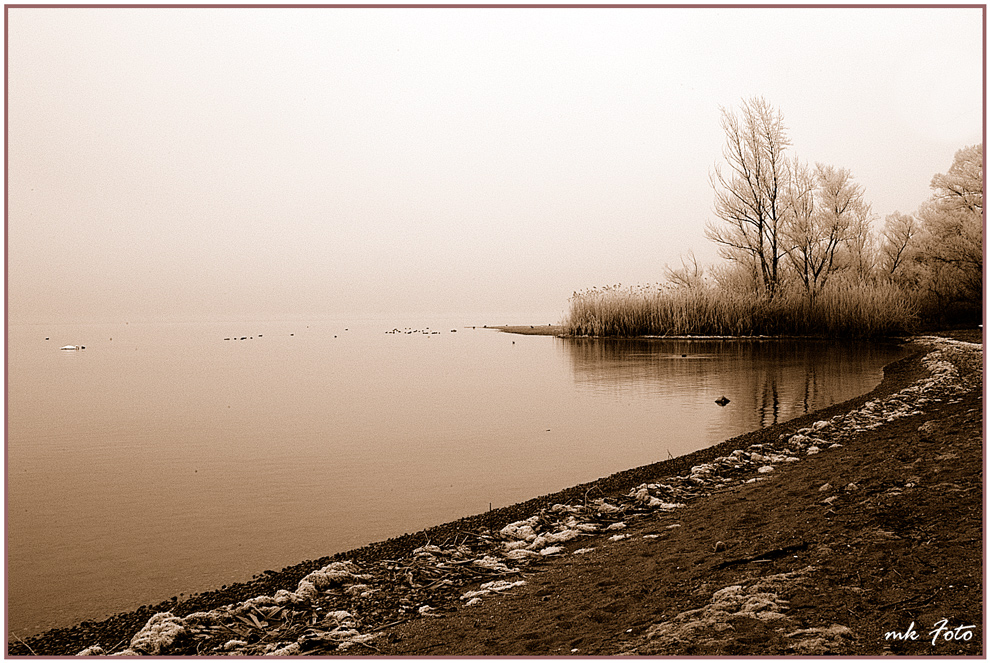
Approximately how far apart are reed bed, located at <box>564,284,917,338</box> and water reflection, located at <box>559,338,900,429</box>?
120cm

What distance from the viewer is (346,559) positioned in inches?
132

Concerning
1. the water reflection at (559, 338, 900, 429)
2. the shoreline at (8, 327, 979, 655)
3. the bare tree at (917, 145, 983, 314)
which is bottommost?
the shoreline at (8, 327, 979, 655)

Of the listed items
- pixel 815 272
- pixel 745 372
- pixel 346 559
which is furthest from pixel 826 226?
pixel 346 559

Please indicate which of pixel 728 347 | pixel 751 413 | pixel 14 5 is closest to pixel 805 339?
pixel 728 347

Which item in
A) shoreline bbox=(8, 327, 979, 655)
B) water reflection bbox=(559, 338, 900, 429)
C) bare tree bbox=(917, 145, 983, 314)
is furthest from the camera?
bare tree bbox=(917, 145, 983, 314)

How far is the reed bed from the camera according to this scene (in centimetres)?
1922

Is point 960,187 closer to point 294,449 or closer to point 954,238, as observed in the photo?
point 954,238

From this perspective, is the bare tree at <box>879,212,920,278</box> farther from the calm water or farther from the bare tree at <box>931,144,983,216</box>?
the calm water

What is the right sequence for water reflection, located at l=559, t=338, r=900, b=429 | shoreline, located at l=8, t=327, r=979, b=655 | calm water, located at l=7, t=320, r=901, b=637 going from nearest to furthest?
1. shoreline, located at l=8, t=327, r=979, b=655
2. calm water, located at l=7, t=320, r=901, b=637
3. water reflection, located at l=559, t=338, r=900, b=429

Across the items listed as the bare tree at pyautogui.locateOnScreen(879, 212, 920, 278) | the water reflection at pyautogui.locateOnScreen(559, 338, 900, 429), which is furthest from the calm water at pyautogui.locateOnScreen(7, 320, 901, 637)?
the bare tree at pyautogui.locateOnScreen(879, 212, 920, 278)

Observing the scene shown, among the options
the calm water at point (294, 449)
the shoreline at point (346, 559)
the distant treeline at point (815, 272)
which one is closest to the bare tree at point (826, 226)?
the distant treeline at point (815, 272)

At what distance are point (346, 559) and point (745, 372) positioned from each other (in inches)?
377

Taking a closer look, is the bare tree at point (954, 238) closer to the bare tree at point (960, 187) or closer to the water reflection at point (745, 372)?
the bare tree at point (960, 187)

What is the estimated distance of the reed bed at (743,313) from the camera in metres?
19.2
